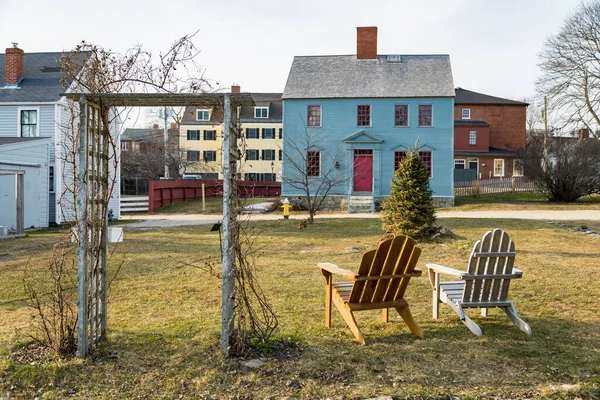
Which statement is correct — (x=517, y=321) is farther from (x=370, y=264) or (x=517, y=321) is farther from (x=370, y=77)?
(x=370, y=77)

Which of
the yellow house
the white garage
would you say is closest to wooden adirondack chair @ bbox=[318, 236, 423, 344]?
the white garage

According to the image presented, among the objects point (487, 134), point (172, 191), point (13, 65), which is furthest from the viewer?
point (487, 134)

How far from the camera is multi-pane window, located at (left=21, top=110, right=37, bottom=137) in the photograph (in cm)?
2234

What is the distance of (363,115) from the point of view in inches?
1126

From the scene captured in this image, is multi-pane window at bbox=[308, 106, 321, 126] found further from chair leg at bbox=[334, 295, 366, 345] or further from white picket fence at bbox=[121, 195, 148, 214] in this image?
chair leg at bbox=[334, 295, 366, 345]

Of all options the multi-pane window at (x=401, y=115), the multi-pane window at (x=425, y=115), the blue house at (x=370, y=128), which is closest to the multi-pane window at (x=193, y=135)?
the blue house at (x=370, y=128)

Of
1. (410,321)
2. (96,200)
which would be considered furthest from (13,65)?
(410,321)

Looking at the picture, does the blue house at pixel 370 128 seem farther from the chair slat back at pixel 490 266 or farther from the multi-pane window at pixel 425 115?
the chair slat back at pixel 490 266

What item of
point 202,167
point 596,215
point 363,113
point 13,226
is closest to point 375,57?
point 363,113

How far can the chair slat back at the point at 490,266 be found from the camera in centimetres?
548

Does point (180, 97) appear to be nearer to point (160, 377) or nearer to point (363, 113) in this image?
point (160, 377)

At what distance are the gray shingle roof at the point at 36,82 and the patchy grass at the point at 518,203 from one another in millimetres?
18851

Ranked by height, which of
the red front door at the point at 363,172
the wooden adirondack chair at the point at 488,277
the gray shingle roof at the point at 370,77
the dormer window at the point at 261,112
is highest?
the dormer window at the point at 261,112

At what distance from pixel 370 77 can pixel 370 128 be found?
2.90 meters
